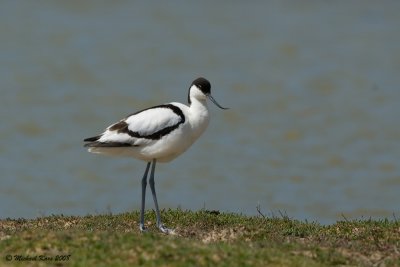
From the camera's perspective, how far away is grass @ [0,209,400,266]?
10.3m

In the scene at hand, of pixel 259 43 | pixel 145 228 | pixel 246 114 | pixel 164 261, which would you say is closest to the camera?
pixel 164 261

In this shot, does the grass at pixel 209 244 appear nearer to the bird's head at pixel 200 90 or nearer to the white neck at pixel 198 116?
the white neck at pixel 198 116

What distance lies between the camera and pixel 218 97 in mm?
29203

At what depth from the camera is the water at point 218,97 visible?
23328 millimetres

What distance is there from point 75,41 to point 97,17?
124 inches

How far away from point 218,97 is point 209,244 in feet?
59.2

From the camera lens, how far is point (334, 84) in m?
31.7

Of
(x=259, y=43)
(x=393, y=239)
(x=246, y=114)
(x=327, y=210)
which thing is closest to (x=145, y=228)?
(x=393, y=239)

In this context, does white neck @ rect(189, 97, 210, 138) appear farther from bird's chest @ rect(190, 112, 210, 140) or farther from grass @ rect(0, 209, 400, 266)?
grass @ rect(0, 209, 400, 266)

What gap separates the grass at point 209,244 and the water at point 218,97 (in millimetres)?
3277

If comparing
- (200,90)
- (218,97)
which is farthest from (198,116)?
(218,97)

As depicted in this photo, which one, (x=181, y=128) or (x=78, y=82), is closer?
(x=181, y=128)

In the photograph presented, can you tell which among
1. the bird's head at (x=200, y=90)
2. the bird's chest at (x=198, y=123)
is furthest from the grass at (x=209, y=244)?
the bird's head at (x=200, y=90)

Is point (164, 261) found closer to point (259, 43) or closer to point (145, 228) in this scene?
point (145, 228)
